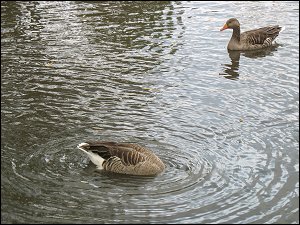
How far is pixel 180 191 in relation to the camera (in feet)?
35.4

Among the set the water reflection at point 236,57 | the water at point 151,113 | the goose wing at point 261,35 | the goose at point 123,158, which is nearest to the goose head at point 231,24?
the goose wing at point 261,35

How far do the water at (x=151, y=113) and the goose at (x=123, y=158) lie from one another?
17 centimetres

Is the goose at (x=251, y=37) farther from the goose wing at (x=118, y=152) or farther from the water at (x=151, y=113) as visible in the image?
the goose wing at (x=118, y=152)

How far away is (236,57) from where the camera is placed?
19062mm

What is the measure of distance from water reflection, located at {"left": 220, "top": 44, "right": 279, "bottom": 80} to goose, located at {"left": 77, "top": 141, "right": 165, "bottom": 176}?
5982mm

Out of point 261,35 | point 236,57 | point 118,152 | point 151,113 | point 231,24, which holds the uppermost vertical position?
point 231,24

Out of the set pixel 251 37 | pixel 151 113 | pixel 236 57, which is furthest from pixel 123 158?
pixel 251 37

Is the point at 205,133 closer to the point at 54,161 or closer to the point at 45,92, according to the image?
the point at 54,161

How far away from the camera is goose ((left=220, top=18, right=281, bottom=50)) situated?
773 inches

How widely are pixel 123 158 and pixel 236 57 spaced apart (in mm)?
8431

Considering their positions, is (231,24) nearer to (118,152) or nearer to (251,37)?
(251,37)

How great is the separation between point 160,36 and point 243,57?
2716 millimetres

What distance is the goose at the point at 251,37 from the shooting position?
19.6 metres

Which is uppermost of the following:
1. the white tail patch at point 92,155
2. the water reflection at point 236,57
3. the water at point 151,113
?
the white tail patch at point 92,155
